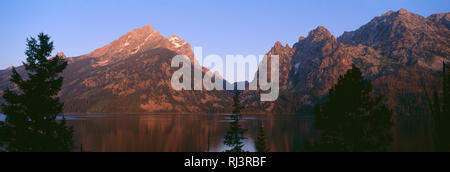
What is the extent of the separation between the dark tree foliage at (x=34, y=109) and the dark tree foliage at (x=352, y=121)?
28.6 meters

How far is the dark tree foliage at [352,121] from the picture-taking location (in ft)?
121

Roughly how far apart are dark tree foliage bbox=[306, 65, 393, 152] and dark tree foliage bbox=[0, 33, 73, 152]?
28.6 meters

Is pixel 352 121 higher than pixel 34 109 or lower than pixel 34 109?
lower

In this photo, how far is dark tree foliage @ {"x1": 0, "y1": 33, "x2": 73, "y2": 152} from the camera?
31578 millimetres

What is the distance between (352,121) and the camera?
38.2m

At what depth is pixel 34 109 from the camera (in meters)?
31.9

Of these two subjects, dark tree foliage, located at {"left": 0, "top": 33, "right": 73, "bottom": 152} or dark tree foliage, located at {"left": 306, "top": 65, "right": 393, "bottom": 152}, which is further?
dark tree foliage, located at {"left": 306, "top": 65, "right": 393, "bottom": 152}

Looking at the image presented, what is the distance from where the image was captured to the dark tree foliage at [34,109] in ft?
104

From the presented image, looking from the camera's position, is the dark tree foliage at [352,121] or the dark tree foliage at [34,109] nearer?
the dark tree foliage at [34,109]

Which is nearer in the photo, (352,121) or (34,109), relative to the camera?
(34,109)

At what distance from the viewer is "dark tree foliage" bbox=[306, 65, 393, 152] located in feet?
121

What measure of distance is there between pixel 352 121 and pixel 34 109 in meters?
35.2
